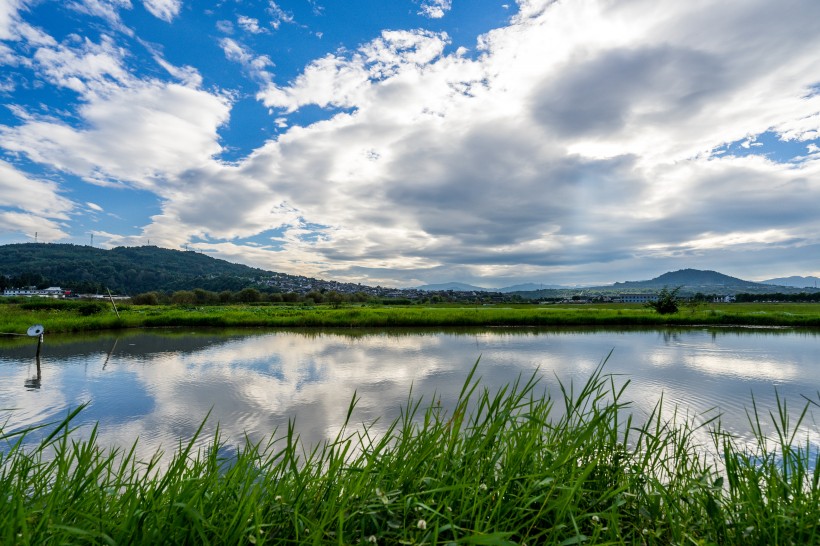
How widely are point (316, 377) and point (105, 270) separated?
81.3m

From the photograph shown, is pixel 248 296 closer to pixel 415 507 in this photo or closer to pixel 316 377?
pixel 316 377

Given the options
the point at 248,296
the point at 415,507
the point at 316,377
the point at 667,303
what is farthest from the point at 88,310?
the point at 667,303

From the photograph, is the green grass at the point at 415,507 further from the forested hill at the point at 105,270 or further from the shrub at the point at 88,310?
the forested hill at the point at 105,270

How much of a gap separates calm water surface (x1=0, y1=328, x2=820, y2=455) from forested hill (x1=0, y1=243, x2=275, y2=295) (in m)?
61.0

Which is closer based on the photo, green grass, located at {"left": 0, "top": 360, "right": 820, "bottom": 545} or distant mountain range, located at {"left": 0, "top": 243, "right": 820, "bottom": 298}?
green grass, located at {"left": 0, "top": 360, "right": 820, "bottom": 545}

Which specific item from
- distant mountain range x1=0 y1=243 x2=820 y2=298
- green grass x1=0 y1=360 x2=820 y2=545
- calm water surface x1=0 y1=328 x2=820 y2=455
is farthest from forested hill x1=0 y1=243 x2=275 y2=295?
green grass x1=0 y1=360 x2=820 y2=545

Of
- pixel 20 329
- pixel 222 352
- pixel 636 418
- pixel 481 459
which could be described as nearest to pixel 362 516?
pixel 481 459

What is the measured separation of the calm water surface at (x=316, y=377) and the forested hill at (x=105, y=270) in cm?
6105

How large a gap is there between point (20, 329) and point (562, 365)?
2026 centimetres

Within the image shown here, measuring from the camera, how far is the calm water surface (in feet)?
19.1

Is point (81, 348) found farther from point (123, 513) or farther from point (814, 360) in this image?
point (814, 360)

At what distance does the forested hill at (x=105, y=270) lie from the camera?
64812 mm

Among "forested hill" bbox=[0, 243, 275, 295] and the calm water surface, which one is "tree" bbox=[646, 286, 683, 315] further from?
"forested hill" bbox=[0, 243, 275, 295]

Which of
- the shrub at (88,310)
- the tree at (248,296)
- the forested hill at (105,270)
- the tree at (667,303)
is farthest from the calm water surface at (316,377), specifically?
the forested hill at (105,270)
